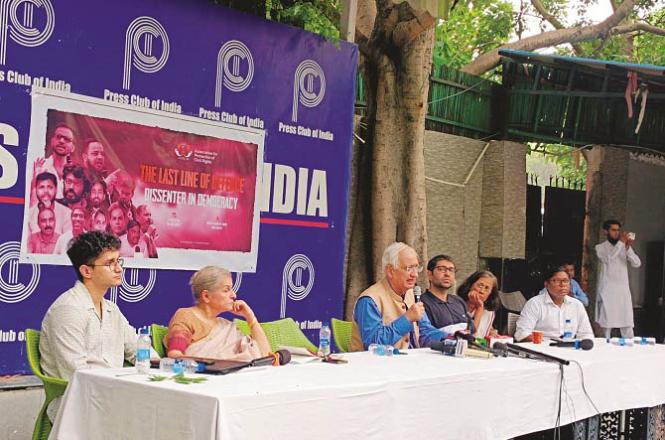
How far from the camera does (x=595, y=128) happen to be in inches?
535

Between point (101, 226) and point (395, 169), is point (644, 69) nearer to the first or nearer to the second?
point (395, 169)

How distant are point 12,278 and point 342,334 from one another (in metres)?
2.14

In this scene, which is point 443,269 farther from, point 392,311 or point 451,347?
point 451,347

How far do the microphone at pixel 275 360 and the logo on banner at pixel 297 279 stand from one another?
2.84m

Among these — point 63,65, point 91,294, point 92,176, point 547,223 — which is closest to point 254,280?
point 92,176

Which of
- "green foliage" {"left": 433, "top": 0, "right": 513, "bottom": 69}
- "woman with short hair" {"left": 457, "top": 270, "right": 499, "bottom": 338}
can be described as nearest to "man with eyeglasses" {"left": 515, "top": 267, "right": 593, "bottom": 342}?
"woman with short hair" {"left": 457, "top": 270, "right": 499, "bottom": 338}

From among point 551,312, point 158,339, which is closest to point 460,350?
point 158,339

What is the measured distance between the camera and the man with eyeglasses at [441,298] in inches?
278

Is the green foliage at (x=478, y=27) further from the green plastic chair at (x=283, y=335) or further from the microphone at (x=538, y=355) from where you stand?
the microphone at (x=538, y=355)

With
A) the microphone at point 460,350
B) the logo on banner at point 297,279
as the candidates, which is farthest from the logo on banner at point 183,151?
the microphone at point 460,350

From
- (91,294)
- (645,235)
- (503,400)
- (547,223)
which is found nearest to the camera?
(91,294)

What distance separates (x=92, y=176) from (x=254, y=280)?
5.52 ft

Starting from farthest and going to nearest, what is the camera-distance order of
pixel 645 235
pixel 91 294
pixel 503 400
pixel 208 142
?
pixel 645 235 < pixel 208 142 < pixel 503 400 < pixel 91 294

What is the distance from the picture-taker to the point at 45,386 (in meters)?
4.89
